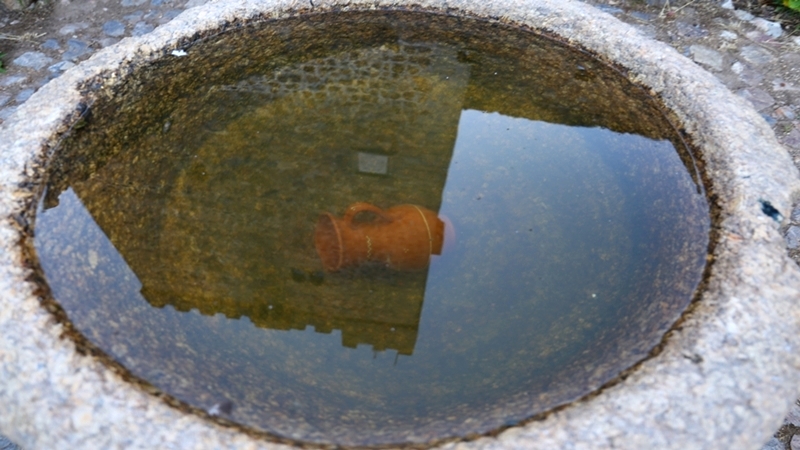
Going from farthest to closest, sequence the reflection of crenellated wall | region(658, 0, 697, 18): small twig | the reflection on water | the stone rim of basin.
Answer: region(658, 0, 697, 18): small twig, the reflection of crenellated wall, the reflection on water, the stone rim of basin

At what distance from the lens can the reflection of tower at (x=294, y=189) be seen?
201 centimetres

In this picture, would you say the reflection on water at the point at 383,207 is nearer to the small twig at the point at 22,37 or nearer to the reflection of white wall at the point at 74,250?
the reflection of white wall at the point at 74,250

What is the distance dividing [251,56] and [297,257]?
46.4 inches

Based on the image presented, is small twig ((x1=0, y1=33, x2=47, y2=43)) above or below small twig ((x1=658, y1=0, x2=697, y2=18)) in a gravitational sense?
below

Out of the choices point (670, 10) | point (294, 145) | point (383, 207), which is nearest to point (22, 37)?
point (294, 145)

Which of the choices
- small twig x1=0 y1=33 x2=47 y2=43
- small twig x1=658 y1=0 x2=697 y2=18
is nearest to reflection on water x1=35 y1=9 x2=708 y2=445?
small twig x1=658 y1=0 x2=697 y2=18

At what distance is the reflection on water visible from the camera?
1.67 meters

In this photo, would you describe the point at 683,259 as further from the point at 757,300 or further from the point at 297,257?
the point at 297,257

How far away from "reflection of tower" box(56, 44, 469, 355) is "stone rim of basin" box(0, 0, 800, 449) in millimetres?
400

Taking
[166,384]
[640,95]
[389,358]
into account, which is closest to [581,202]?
[640,95]

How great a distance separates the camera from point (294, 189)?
7.89 ft

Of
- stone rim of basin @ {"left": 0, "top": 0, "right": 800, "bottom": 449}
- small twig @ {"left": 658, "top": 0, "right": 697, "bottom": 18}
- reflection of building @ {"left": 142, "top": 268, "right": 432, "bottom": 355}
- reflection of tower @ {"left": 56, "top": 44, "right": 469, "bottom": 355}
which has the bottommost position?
reflection of building @ {"left": 142, "top": 268, "right": 432, "bottom": 355}

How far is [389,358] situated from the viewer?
1854 millimetres

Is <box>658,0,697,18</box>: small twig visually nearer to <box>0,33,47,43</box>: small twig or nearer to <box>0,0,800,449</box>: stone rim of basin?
<box>0,0,800,449</box>: stone rim of basin
